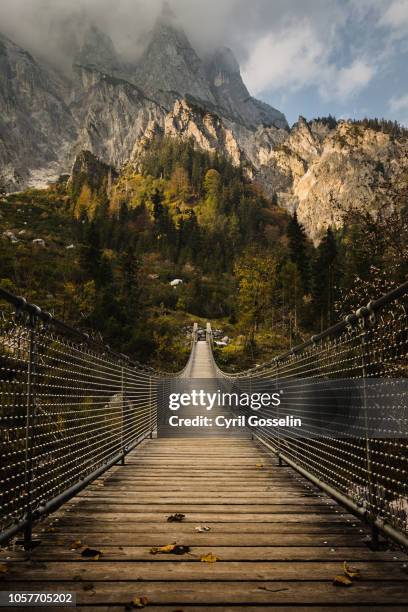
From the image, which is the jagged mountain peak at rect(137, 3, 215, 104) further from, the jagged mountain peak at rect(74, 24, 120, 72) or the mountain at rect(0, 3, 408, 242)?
the jagged mountain peak at rect(74, 24, 120, 72)

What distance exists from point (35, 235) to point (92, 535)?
60.0 m

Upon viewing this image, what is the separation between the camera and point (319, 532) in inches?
106

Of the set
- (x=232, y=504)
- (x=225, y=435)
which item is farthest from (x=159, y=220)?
(x=232, y=504)

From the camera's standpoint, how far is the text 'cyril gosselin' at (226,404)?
6.19 meters

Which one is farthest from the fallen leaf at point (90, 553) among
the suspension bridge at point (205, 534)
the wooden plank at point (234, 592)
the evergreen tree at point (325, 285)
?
the evergreen tree at point (325, 285)

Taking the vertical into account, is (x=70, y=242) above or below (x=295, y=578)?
above

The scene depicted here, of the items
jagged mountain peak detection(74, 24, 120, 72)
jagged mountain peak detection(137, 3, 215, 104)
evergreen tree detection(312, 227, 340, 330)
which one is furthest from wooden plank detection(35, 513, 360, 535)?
jagged mountain peak detection(74, 24, 120, 72)

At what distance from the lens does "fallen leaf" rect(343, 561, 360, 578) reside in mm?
2051

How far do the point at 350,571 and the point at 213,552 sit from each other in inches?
29.0

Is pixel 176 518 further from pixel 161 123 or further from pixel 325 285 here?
pixel 161 123

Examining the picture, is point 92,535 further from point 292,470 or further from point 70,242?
point 70,242

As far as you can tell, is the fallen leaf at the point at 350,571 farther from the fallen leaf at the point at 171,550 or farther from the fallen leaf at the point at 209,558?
the fallen leaf at the point at 171,550

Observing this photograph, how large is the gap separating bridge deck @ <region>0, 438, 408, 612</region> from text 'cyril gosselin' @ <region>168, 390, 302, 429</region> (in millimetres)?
2174

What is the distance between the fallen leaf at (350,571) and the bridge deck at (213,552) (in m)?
0.04
